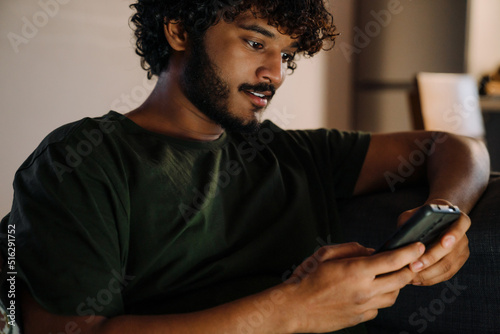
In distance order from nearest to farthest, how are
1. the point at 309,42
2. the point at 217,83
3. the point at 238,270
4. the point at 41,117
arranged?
1. the point at 238,270
2. the point at 217,83
3. the point at 309,42
4. the point at 41,117

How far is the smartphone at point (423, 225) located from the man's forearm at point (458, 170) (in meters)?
0.27

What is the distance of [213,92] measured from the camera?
1050 mm

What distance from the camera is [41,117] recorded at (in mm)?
1354

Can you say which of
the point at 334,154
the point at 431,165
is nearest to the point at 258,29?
the point at 334,154

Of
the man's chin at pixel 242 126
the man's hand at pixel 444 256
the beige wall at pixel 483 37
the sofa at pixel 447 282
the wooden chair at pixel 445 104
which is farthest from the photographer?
the beige wall at pixel 483 37

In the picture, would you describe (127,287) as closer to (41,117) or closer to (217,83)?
(217,83)

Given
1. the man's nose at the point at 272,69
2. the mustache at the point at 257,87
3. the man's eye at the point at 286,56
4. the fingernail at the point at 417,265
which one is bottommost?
the fingernail at the point at 417,265

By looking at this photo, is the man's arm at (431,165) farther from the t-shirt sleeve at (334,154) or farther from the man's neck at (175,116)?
the man's neck at (175,116)

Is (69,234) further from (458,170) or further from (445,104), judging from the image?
(445,104)

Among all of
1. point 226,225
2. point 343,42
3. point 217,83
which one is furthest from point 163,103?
point 343,42

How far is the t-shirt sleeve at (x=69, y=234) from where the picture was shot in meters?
0.68

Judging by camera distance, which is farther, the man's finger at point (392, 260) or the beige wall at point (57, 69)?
the beige wall at point (57, 69)

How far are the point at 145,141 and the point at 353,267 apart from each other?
0.44 m

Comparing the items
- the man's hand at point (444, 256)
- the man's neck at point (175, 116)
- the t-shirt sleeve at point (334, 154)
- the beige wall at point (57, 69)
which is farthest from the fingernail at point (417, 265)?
the beige wall at point (57, 69)
